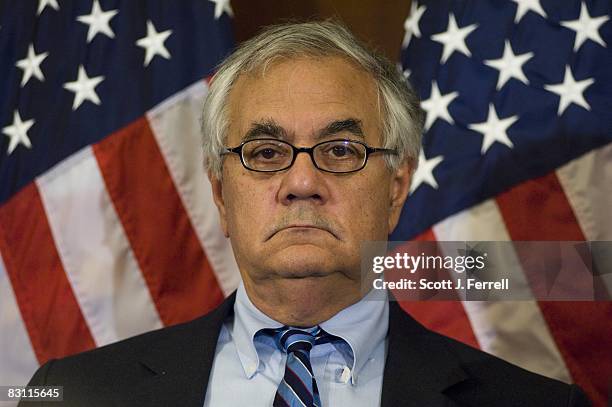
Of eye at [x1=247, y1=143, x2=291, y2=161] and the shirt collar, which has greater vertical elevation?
eye at [x1=247, y1=143, x2=291, y2=161]

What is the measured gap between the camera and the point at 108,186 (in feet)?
6.54

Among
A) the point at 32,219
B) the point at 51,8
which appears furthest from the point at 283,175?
the point at 51,8

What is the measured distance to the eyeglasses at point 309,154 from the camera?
1403 mm

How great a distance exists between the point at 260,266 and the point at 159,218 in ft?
2.12

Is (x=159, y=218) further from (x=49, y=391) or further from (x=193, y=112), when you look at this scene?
(x=49, y=391)

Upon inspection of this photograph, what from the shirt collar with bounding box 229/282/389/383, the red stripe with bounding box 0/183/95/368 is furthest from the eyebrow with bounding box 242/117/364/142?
the red stripe with bounding box 0/183/95/368

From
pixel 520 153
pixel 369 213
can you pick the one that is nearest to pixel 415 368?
pixel 369 213

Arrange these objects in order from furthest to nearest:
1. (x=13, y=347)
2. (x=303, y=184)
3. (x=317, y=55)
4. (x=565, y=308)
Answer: (x=13, y=347)
(x=565, y=308)
(x=317, y=55)
(x=303, y=184)

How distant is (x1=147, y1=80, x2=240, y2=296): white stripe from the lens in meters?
2.00

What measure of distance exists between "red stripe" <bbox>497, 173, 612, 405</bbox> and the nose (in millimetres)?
615

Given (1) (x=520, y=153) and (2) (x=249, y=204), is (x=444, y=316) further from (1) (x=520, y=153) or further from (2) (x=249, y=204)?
(2) (x=249, y=204)

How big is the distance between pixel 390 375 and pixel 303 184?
0.35 metres

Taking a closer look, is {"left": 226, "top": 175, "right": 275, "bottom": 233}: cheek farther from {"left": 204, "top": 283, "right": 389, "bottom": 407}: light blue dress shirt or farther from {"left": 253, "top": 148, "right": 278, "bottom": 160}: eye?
{"left": 204, "top": 283, "right": 389, "bottom": 407}: light blue dress shirt

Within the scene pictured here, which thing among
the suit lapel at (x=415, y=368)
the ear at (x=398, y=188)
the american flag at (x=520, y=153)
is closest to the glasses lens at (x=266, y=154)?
the ear at (x=398, y=188)
